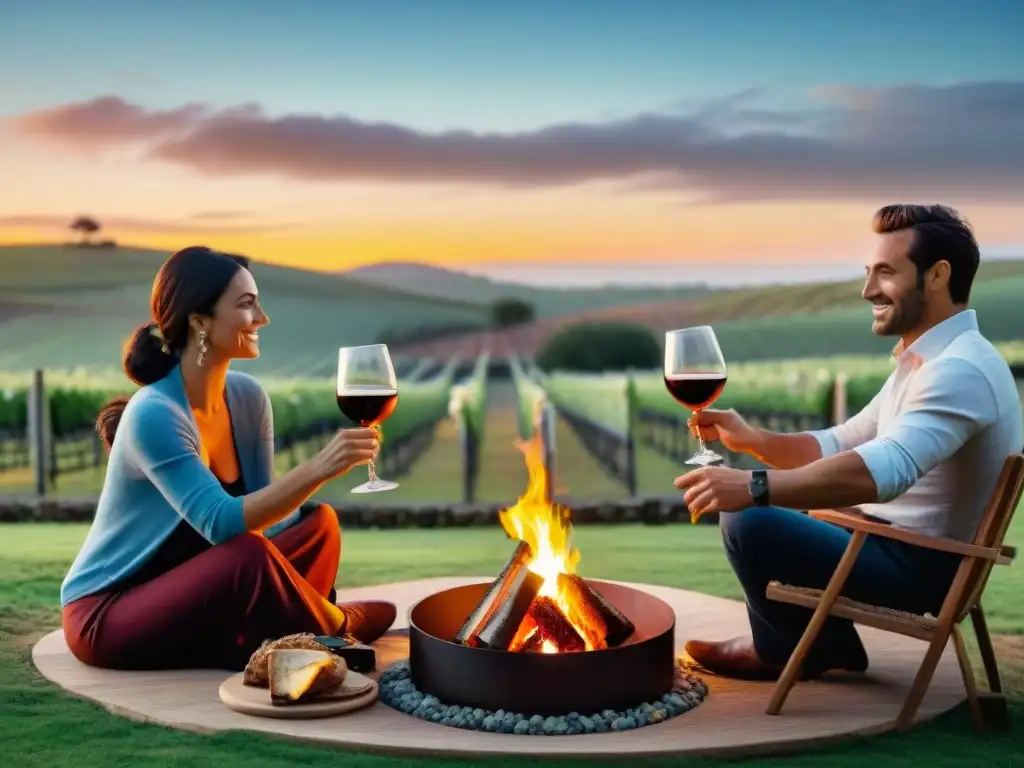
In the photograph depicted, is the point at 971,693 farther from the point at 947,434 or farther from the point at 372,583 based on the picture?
the point at 372,583

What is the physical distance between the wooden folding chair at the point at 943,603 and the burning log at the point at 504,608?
0.66 m

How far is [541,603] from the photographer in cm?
324

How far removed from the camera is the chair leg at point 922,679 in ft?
9.58

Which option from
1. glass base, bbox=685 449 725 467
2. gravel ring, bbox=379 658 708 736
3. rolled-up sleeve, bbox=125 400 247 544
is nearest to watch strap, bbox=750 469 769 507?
glass base, bbox=685 449 725 467

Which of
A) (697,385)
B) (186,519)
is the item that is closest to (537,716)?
(697,385)

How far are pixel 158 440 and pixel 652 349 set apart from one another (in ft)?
59.0

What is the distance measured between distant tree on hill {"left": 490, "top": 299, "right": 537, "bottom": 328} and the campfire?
1895 cm

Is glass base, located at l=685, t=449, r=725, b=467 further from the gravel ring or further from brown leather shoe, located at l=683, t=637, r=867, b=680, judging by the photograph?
brown leather shoe, located at l=683, t=637, r=867, b=680

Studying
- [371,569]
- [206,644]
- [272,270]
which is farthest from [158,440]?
[272,270]

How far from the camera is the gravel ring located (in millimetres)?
2990

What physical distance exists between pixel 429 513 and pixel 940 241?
201 inches

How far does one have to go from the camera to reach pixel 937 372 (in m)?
2.95

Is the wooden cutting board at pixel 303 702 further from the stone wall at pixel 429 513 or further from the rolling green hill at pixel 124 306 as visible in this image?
the rolling green hill at pixel 124 306

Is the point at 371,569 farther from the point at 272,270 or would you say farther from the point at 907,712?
the point at 272,270
